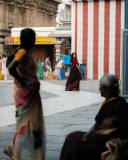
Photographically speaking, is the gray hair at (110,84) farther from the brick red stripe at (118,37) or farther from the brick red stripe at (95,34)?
the brick red stripe at (95,34)

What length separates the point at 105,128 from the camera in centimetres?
505

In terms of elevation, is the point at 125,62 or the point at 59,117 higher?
the point at 125,62

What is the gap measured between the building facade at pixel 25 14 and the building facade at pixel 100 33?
32278 mm

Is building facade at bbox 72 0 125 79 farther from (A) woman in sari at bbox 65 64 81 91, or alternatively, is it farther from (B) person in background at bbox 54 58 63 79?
(A) woman in sari at bbox 65 64 81 91

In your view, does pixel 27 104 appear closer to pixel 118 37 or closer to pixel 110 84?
pixel 110 84

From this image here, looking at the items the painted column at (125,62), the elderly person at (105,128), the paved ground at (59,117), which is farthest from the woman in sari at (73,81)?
the elderly person at (105,128)

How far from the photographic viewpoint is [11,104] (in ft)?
50.1

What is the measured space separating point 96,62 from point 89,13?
2232mm

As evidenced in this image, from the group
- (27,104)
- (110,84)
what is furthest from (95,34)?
(110,84)

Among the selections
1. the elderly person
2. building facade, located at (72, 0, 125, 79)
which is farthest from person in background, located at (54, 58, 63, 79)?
the elderly person

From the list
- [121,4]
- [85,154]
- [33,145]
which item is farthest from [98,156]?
[121,4]

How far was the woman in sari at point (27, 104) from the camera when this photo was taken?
6000mm

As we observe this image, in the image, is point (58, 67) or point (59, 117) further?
point (58, 67)

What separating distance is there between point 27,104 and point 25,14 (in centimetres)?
6388
